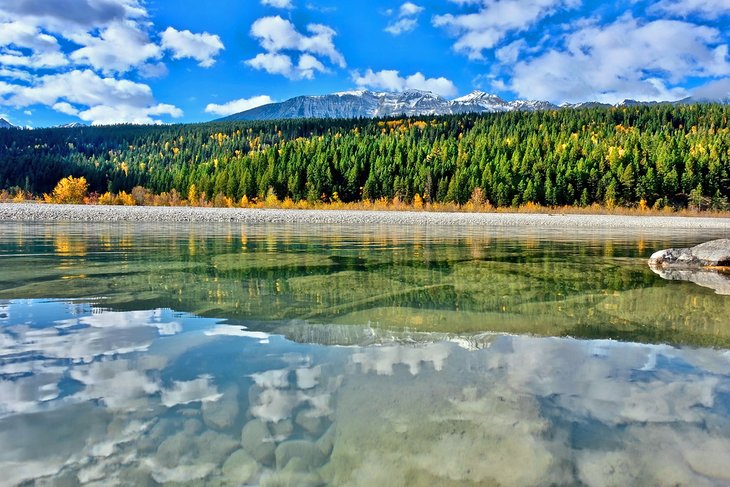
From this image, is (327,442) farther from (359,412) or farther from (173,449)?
(173,449)

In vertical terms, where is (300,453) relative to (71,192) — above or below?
below

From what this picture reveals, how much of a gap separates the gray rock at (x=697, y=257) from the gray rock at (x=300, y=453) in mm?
12752

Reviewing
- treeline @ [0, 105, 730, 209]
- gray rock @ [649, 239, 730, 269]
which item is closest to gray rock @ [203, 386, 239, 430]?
gray rock @ [649, 239, 730, 269]

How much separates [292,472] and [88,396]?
6.43 feet

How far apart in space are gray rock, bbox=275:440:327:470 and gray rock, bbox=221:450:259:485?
150mm

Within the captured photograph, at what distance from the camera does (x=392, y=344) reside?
5348 mm

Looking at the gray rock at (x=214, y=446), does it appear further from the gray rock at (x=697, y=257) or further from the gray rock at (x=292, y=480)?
the gray rock at (x=697, y=257)

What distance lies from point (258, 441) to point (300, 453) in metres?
0.30

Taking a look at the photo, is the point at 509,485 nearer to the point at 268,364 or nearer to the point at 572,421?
the point at 572,421

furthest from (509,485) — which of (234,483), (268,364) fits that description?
(268,364)

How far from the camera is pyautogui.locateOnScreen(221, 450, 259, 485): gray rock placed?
2.78 meters

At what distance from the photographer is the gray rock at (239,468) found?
2.78 m

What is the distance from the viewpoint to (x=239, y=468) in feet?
9.46

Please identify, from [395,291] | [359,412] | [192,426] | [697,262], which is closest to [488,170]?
[697,262]
